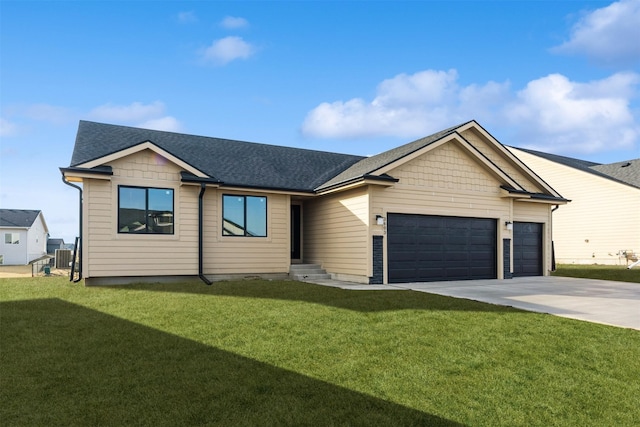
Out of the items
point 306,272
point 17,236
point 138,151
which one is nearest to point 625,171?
point 306,272

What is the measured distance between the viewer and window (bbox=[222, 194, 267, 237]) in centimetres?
1527

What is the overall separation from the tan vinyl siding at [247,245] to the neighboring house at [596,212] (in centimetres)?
2116

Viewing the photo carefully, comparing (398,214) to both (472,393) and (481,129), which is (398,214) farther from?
(472,393)

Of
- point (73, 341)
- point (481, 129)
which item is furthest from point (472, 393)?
point (481, 129)

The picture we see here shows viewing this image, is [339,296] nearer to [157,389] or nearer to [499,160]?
[157,389]

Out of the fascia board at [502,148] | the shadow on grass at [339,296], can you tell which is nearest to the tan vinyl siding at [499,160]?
the fascia board at [502,148]

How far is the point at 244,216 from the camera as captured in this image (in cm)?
1553

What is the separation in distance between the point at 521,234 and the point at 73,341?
703 inches

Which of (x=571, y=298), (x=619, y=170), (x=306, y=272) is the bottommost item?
(x=571, y=298)

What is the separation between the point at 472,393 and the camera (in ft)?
16.3

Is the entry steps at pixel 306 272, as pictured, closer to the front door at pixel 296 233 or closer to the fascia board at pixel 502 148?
the front door at pixel 296 233

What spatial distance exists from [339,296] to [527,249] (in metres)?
12.4

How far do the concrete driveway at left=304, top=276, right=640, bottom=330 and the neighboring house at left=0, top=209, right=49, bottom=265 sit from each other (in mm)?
38187

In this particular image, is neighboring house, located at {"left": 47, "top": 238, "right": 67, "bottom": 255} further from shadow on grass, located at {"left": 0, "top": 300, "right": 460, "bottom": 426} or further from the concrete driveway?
shadow on grass, located at {"left": 0, "top": 300, "right": 460, "bottom": 426}
